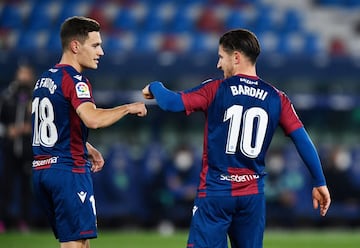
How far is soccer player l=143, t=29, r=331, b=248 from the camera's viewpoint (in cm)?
641

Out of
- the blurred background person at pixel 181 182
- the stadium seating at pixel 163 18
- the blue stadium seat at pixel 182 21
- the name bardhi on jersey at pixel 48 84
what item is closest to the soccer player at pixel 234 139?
the name bardhi on jersey at pixel 48 84

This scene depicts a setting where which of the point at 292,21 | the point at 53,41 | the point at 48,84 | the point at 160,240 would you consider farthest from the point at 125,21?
the point at 48,84

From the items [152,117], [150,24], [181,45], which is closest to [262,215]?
[152,117]

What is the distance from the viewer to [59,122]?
671 centimetres

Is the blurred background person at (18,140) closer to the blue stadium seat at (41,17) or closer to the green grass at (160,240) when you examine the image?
the green grass at (160,240)

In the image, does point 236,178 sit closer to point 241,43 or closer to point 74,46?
point 241,43

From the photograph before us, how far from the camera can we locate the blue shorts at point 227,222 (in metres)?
6.38

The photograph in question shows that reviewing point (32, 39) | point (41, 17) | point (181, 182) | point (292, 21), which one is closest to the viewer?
point (181, 182)

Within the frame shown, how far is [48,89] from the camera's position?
265 inches

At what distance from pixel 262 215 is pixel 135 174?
8.79 m

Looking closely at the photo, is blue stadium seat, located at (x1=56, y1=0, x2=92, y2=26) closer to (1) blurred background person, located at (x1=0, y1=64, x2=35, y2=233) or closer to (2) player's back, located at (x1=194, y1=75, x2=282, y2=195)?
(1) blurred background person, located at (x1=0, y1=64, x2=35, y2=233)

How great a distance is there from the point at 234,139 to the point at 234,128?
3.0 inches

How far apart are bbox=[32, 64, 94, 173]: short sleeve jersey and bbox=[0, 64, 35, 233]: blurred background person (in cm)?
614

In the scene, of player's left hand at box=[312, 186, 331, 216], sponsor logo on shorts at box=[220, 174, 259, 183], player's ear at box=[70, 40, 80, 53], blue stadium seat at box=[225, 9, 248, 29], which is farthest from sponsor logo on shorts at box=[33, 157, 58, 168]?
blue stadium seat at box=[225, 9, 248, 29]
